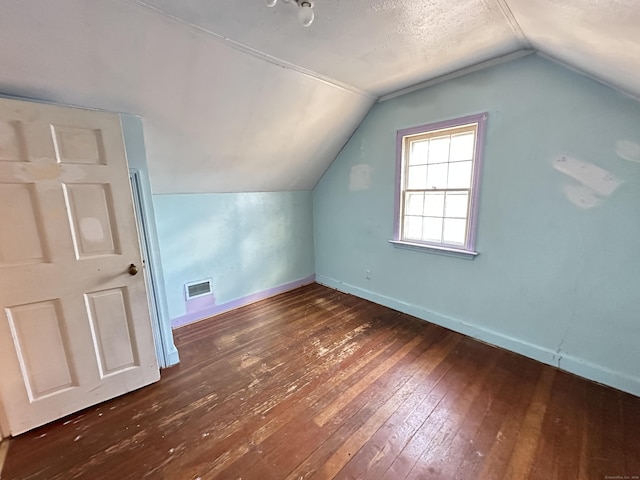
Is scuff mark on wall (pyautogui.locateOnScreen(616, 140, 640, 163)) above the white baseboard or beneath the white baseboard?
above

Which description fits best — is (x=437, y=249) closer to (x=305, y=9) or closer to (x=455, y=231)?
(x=455, y=231)

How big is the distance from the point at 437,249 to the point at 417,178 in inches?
31.4

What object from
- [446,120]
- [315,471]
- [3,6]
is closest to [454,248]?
[446,120]

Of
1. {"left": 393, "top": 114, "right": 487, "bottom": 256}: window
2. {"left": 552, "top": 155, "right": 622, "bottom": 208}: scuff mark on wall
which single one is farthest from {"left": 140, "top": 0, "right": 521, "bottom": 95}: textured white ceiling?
{"left": 552, "top": 155, "right": 622, "bottom": 208}: scuff mark on wall

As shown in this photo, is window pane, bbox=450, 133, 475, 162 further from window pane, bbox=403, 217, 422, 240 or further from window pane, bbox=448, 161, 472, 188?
window pane, bbox=403, 217, 422, 240

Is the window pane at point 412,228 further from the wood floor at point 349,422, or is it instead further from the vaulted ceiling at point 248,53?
the vaulted ceiling at point 248,53

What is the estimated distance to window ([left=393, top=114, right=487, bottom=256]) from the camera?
7.89 ft

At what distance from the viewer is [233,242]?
3229mm

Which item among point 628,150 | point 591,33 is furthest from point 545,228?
point 591,33

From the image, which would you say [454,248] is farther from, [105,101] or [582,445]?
[105,101]

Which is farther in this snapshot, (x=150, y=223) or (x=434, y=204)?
(x=434, y=204)

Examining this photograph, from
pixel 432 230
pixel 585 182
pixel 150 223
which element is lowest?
pixel 432 230

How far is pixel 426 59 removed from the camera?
206cm

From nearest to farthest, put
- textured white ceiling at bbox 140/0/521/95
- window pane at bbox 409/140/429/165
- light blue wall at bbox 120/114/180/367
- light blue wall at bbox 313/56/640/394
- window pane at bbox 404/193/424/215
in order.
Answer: textured white ceiling at bbox 140/0/521/95 → light blue wall at bbox 313/56/640/394 → light blue wall at bbox 120/114/180/367 → window pane at bbox 409/140/429/165 → window pane at bbox 404/193/424/215
